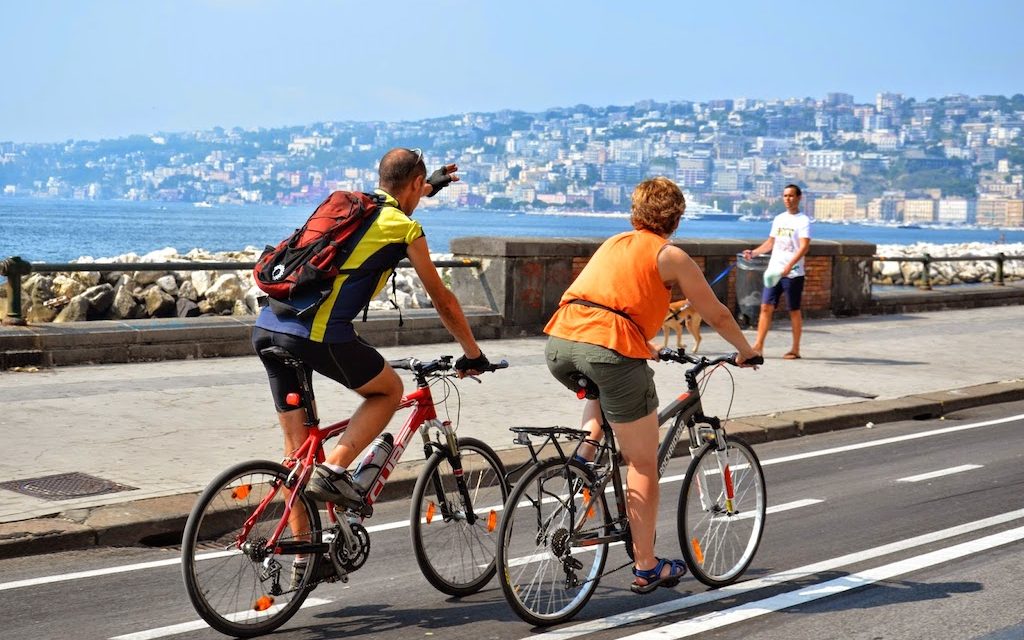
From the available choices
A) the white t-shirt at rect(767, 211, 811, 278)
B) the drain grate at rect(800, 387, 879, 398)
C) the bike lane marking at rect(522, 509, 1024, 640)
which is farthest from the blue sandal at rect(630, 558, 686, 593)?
the white t-shirt at rect(767, 211, 811, 278)

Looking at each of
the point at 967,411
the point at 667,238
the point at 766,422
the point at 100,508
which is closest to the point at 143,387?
the point at 100,508

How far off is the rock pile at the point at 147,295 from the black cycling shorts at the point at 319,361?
13.4 meters

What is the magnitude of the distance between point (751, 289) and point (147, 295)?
905cm

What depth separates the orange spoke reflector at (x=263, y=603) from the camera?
538 centimetres

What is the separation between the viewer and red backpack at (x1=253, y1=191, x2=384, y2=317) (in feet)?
17.3

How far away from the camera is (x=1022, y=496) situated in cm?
856

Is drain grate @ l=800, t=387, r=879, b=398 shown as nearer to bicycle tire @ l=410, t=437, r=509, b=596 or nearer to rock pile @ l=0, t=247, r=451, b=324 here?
bicycle tire @ l=410, t=437, r=509, b=596

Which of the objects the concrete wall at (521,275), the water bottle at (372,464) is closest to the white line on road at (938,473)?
the water bottle at (372,464)

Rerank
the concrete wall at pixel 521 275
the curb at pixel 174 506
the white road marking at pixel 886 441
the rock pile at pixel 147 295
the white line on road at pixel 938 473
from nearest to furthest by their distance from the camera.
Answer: the curb at pixel 174 506 < the white line on road at pixel 938 473 < the white road marking at pixel 886 441 < the concrete wall at pixel 521 275 < the rock pile at pixel 147 295

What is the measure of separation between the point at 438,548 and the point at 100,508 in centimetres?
218

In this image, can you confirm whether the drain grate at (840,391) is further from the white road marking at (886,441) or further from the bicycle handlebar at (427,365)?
the bicycle handlebar at (427,365)

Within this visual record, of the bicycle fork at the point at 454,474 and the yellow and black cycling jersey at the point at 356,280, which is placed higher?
the yellow and black cycling jersey at the point at 356,280

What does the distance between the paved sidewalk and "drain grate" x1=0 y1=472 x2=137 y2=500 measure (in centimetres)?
8

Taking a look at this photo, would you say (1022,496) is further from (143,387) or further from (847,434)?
(143,387)
